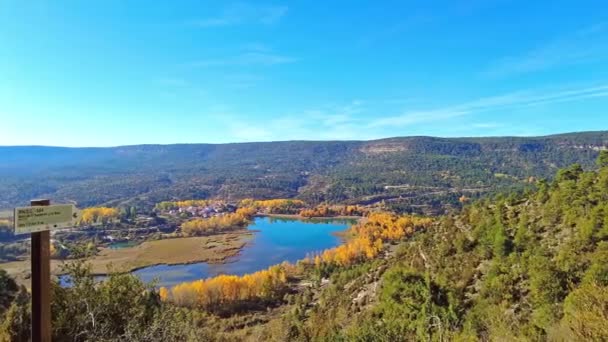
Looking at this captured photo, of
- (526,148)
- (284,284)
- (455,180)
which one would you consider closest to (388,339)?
(284,284)

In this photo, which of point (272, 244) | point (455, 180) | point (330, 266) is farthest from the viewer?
point (455, 180)

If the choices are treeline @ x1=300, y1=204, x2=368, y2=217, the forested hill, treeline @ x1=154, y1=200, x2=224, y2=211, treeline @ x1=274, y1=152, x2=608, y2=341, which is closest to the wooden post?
treeline @ x1=274, y1=152, x2=608, y2=341

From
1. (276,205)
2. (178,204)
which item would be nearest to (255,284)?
(276,205)

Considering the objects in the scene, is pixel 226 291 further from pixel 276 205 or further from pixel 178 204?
pixel 178 204

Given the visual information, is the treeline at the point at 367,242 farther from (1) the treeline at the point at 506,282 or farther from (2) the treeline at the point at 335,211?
(2) the treeline at the point at 335,211

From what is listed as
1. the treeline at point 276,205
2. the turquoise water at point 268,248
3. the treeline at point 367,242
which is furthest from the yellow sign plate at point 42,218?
the treeline at point 276,205

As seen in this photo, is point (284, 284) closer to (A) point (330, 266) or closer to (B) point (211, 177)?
(A) point (330, 266)
